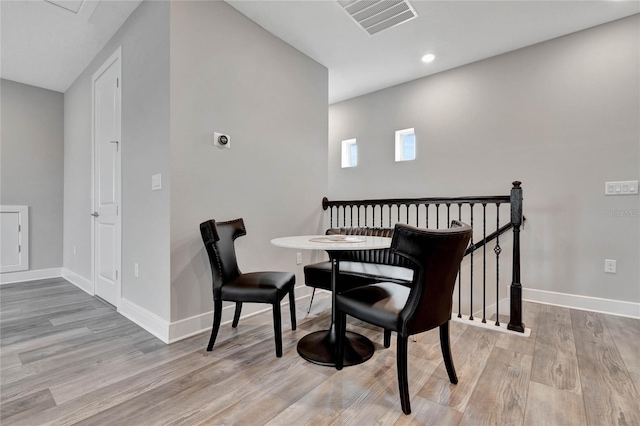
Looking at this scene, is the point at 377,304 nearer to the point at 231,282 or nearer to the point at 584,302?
the point at 231,282

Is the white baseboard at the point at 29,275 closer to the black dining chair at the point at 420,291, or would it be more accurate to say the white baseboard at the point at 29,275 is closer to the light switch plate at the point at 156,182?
the light switch plate at the point at 156,182

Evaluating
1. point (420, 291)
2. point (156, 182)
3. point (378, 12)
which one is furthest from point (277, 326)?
point (378, 12)

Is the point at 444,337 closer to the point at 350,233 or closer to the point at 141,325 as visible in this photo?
the point at 350,233

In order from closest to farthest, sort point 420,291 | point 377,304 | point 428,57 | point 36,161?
point 420,291, point 377,304, point 428,57, point 36,161

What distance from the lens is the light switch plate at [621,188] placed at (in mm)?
2670

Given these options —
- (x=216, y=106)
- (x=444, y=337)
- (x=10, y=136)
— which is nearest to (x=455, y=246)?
(x=444, y=337)

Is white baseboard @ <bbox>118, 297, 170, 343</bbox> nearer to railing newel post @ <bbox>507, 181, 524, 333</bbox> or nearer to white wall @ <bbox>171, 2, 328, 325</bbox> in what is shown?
white wall @ <bbox>171, 2, 328, 325</bbox>

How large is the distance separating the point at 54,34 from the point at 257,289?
131 inches

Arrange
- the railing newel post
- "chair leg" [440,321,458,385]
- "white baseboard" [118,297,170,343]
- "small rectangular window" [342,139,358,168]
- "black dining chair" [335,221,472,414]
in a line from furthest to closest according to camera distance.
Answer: "small rectangular window" [342,139,358,168] < the railing newel post < "white baseboard" [118,297,170,343] < "chair leg" [440,321,458,385] < "black dining chair" [335,221,472,414]

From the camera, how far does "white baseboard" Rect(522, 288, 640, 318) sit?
269 cm

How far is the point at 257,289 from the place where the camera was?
1891mm

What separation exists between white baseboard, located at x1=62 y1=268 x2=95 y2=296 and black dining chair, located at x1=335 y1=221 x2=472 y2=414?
3477 millimetres

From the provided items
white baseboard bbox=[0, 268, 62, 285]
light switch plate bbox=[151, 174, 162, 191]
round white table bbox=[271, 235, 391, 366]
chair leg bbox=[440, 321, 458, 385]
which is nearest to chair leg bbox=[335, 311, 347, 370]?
Answer: round white table bbox=[271, 235, 391, 366]

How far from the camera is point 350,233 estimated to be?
9.74 feet
